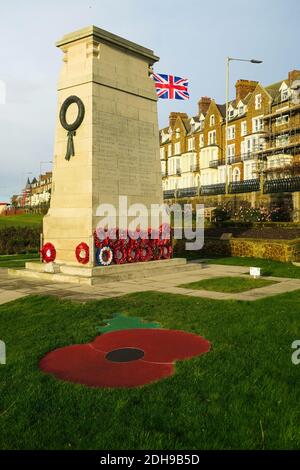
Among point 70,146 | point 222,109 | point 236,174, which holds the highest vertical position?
point 222,109

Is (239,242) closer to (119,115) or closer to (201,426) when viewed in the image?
(119,115)

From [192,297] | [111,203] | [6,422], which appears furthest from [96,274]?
[6,422]

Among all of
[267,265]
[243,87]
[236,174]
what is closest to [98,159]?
[267,265]

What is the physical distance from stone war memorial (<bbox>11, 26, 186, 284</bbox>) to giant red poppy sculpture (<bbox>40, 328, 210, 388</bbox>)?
224 inches

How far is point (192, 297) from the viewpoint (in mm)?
9664

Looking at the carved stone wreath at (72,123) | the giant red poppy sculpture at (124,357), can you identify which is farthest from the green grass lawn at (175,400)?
the carved stone wreath at (72,123)

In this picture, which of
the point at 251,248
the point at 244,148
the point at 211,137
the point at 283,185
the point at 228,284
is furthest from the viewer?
A: the point at 211,137

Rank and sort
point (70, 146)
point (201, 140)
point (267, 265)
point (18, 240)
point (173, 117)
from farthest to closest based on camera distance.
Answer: point (173, 117) → point (201, 140) → point (18, 240) → point (267, 265) → point (70, 146)

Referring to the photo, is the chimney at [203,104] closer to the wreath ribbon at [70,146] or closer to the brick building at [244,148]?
the brick building at [244,148]

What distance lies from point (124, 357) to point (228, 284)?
6.32m

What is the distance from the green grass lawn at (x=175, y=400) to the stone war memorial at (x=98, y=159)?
6.24 meters

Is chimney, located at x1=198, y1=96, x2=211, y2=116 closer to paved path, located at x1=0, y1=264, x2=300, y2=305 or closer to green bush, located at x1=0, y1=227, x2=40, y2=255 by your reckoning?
green bush, located at x1=0, y1=227, x2=40, y2=255

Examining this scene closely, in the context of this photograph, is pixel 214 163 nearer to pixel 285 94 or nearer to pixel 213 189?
pixel 285 94

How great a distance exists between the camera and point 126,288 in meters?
11.2
